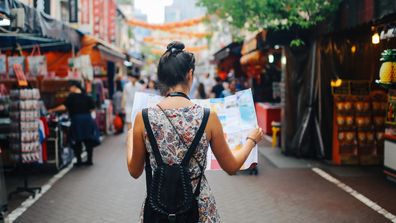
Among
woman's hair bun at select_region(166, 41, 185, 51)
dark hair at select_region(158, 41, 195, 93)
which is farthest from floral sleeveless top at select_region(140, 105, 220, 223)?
woman's hair bun at select_region(166, 41, 185, 51)

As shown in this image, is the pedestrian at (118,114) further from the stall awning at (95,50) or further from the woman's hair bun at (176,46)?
the woman's hair bun at (176,46)

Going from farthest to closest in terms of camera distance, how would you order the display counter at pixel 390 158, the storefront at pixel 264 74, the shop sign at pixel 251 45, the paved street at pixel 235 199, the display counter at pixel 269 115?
1. the display counter at pixel 269 115
2. the storefront at pixel 264 74
3. the shop sign at pixel 251 45
4. the display counter at pixel 390 158
5. the paved street at pixel 235 199

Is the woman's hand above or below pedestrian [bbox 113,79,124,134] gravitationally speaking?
above

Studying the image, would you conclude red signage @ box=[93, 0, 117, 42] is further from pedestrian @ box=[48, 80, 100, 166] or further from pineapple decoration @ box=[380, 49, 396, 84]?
pineapple decoration @ box=[380, 49, 396, 84]

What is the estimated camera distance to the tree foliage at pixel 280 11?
35.0ft

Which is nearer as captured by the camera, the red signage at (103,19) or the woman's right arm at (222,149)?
the woman's right arm at (222,149)

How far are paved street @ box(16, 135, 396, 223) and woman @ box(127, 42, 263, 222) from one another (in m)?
3.98

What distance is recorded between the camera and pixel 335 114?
1102 centimetres

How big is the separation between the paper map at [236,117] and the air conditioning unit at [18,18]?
4144 mm

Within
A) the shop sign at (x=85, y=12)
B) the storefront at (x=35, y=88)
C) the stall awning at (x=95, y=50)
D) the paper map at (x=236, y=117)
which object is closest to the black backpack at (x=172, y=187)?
the paper map at (x=236, y=117)

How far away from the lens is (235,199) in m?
7.92

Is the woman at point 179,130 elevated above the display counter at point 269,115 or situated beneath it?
elevated above

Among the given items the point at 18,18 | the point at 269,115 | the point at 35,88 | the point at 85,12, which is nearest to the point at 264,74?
the point at 269,115

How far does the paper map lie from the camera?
3.34 meters
